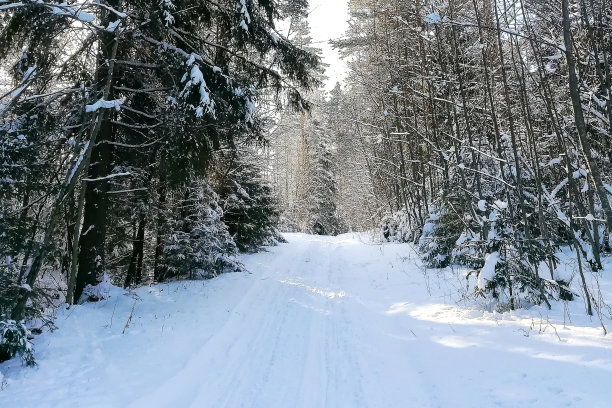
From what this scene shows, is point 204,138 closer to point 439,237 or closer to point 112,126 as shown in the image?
point 112,126

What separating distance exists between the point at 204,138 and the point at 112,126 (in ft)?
7.03

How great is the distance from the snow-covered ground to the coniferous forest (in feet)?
1.64

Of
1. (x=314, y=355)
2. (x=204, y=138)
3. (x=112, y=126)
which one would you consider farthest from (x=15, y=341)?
(x=112, y=126)

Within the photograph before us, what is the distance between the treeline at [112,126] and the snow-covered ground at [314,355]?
31.4 inches

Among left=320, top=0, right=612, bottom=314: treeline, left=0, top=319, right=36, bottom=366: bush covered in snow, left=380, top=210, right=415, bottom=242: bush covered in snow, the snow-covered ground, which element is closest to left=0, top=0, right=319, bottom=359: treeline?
left=0, top=319, right=36, bottom=366: bush covered in snow

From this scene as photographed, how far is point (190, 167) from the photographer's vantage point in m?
6.86

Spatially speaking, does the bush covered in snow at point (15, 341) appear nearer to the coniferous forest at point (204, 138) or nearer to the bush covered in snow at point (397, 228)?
the coniferous forest at point (204, 138)

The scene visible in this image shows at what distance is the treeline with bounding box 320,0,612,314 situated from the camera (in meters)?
5.52

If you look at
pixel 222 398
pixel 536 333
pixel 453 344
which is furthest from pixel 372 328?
pixel 222 398

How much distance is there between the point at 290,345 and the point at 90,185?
485 centimetres

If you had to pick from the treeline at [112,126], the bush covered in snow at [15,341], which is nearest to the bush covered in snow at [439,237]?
the treeline at [112,126]

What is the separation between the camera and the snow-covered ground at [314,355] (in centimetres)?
378

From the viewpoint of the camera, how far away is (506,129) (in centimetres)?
998

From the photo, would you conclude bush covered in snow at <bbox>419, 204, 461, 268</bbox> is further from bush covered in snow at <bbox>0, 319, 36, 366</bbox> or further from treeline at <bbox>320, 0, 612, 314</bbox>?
bush covered in snow at <bbox>0, 319, 36, 366</bbox>
